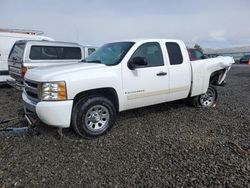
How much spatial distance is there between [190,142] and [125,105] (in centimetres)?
147

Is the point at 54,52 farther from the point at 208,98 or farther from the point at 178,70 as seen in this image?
the point at 208,98

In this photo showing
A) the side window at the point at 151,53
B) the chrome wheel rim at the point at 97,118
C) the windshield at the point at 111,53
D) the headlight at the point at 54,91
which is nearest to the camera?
the headlight at the point at 54,91

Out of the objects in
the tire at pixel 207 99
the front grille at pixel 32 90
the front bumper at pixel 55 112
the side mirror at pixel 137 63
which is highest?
the side mirror at pixel 137 63

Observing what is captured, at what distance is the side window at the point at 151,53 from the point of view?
4.86 metres

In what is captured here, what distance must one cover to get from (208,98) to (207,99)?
0.05 meters

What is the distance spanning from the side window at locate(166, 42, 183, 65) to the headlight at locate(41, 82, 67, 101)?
265cm

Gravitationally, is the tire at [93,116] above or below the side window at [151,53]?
below

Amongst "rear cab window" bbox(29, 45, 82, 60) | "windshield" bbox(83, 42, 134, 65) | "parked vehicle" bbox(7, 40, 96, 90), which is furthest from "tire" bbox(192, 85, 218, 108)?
"rear cab window" bbox(29, 45, 82, 60)

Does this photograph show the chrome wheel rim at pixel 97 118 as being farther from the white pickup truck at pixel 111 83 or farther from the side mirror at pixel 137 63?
the side mirror at pixel 137 63

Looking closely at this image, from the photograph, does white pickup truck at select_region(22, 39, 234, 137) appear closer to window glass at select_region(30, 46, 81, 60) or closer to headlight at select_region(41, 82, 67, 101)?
headlight at select_region(41, 82, 67, 101)

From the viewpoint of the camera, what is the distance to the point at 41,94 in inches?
153

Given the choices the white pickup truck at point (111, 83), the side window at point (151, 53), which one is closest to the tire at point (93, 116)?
the white pickup truck at point (111, 83)

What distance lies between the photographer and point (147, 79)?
479cm

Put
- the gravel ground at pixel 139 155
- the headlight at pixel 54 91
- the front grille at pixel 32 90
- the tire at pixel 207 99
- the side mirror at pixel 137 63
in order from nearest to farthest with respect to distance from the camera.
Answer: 1. the gravel ground at pixel 139 155
2. the headlight at pixel 54 91
3. the front grille at pixel 32 90
4. the side mirror at pixel 137 63
5. the tire at pixel 207 99
